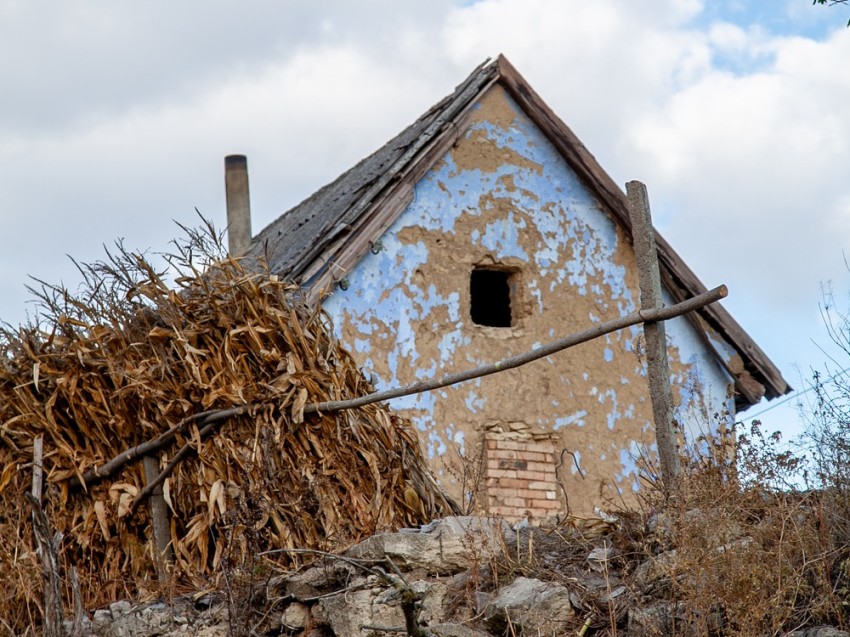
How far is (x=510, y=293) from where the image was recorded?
10.9 m

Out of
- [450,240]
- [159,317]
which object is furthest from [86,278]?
[450,240]

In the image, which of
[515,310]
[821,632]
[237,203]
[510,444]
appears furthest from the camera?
[237,203]

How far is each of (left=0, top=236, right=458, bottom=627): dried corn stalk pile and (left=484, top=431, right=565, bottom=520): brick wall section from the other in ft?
11.4

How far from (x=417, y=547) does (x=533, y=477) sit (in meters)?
4.68

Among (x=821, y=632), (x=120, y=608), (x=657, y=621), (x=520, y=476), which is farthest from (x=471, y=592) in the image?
(x=520, y=476)

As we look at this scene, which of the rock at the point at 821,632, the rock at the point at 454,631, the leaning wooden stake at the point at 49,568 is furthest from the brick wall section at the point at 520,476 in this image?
the rock at the point at 821,632

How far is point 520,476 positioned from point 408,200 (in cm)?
242

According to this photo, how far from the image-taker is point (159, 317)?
6668mm

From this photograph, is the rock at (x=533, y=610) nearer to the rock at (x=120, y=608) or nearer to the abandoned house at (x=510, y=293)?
the rock at (x=120, y=608)

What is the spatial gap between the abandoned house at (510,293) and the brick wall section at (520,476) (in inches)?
0.5

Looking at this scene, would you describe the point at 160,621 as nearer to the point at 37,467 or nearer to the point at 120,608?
the point at 120,608

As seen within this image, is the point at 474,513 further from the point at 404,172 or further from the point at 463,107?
the point at 463,107

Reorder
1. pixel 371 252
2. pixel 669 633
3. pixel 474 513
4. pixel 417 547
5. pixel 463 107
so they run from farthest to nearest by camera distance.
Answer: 1. pixel 463 107
2. pixel 371 252
3. pixel 474 513
4. pixel 417 547
5. pixel 669 633

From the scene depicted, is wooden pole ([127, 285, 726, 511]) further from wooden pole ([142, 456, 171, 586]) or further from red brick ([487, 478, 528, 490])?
red brick ([487, 478, 528, 490])
